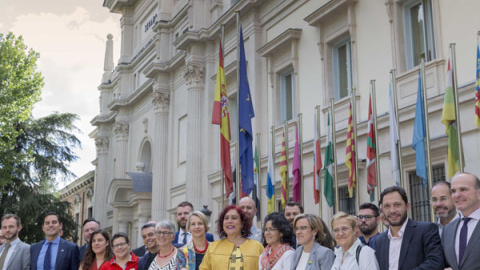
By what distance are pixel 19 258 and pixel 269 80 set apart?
11.6m

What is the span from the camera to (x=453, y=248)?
16.7ft

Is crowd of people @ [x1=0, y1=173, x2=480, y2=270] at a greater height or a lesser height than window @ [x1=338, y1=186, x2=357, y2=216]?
lesser

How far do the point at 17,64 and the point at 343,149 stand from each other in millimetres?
13922

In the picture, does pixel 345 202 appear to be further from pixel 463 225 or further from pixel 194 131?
pixel 463 225

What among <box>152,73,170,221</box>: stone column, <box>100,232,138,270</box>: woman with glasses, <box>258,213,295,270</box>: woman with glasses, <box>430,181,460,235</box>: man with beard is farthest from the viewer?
<box>152,73,170,221</box>: stone column

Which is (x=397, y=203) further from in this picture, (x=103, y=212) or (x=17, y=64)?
(x=103, y=212)

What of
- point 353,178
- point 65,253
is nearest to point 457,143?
point 353,178

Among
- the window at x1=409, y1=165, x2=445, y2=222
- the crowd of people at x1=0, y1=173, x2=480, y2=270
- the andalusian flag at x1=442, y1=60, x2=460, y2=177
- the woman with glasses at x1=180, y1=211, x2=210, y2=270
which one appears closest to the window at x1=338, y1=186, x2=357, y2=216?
the window at x1=409, y1=165, x2=445, y2=222

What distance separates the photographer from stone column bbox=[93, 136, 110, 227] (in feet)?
115

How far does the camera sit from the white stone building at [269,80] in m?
12.2

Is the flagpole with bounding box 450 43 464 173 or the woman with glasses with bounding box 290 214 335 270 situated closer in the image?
the woman with glasses with bounding box 290 214 335 270

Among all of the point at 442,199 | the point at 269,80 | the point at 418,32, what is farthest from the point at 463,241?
the point at 269,80

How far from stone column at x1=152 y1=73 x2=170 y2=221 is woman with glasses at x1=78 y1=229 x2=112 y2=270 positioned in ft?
60.1

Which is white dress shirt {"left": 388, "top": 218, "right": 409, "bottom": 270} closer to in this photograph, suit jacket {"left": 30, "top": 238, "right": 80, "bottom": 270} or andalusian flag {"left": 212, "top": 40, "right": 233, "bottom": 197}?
suit jacket {"left": 30, "top": 238, "right": 80, "bottom": 270}
